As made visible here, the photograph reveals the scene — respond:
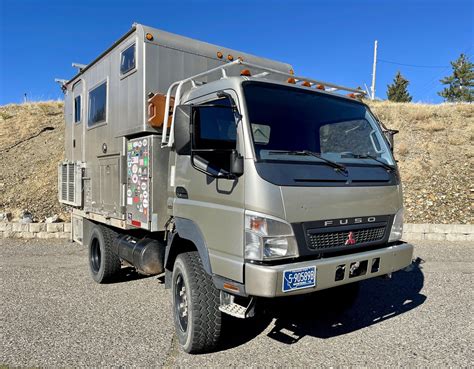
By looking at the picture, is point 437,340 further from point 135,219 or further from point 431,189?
point 431,189

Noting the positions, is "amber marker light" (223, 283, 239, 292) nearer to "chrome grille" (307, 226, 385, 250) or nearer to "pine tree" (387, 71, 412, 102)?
"chrome grille" (307, 226, 385, 250)

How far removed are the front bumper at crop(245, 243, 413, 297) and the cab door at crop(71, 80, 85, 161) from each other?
4.87 m

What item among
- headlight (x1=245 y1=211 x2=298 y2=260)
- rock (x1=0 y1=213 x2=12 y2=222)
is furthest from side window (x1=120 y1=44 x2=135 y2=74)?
rock (x1=0 y1=213 x2=12 y2=222)

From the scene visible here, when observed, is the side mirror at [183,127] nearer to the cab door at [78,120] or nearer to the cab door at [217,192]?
the cab door at [217,192]

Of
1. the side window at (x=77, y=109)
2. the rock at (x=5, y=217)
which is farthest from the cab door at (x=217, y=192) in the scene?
the rock at (x=5, y=217)

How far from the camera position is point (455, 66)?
41375 millimetres

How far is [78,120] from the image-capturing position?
714 cm

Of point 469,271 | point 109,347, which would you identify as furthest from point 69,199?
point 469,271

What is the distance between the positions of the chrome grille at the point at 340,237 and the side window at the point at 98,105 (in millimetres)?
3838

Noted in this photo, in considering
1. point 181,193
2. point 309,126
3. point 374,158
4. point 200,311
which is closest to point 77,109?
point 181,193

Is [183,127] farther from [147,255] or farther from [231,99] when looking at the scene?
[147,255]

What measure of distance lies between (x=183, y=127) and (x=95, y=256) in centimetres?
394

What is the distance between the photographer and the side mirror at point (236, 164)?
324cm

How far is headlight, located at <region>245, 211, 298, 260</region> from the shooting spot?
3.17 meters
